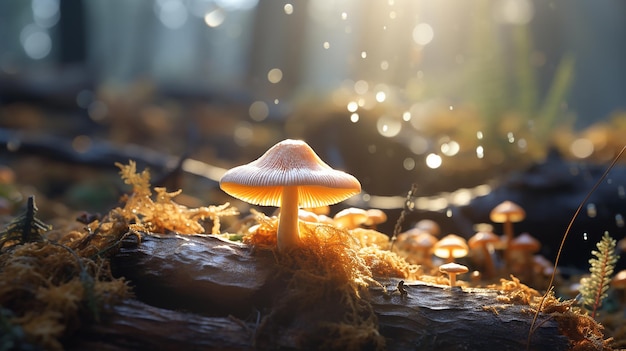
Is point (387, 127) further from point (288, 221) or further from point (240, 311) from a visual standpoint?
point (240, 311)

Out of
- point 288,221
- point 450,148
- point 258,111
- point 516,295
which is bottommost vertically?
point 516,295

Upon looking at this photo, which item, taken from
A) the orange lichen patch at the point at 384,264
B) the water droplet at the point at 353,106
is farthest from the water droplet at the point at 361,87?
the orange lichen patch at the point at 384,264

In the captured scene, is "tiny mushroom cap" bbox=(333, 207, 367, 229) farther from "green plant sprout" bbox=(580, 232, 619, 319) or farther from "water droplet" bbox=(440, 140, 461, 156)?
"water droplet" bbox=(440, 140, 461, 156)

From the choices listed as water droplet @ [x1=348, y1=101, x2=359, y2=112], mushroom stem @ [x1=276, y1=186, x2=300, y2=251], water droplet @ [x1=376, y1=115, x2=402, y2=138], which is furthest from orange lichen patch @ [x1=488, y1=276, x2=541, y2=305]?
water droplet @ [x1=348, y1=101, x2=359, y2=112]

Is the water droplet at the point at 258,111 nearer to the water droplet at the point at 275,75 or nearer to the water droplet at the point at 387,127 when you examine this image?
the water droplet at the point at 275,75

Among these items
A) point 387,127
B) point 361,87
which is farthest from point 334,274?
point 361,87

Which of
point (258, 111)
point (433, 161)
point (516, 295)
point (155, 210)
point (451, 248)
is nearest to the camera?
point (516, 295)

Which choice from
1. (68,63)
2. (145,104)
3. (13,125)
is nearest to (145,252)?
(13,125)

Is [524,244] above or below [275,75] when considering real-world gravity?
below
